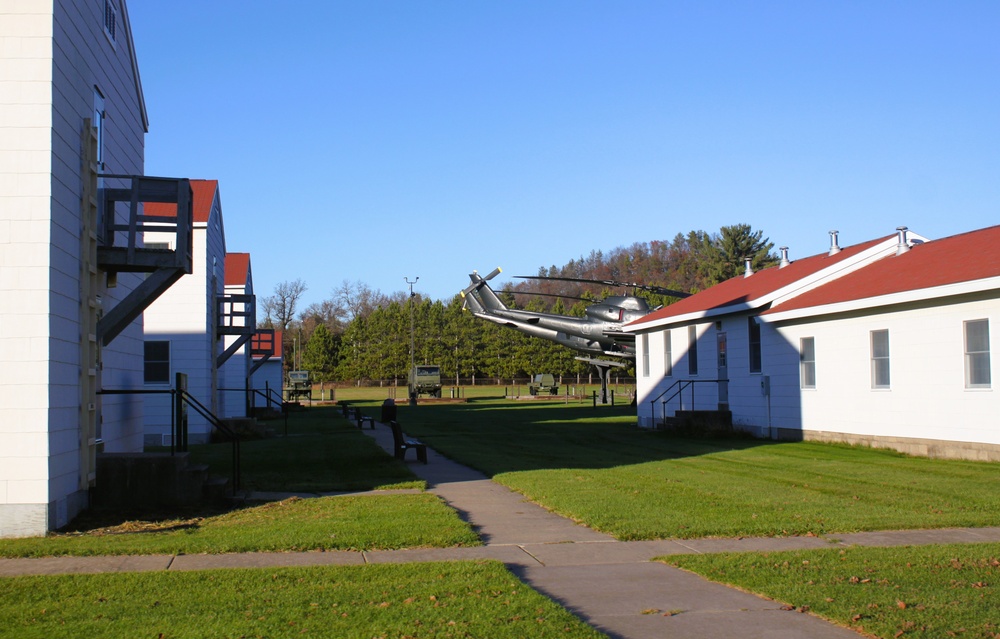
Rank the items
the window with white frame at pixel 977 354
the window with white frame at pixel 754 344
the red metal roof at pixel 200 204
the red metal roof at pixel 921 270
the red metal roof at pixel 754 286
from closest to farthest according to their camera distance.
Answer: the window with white frame at pixel 977 354
the red metal roof at pixel 921 270
the red metal roof at pixel 200 204
the window with white frame at pixel 754 344
the red metal roof at pixel 754 286

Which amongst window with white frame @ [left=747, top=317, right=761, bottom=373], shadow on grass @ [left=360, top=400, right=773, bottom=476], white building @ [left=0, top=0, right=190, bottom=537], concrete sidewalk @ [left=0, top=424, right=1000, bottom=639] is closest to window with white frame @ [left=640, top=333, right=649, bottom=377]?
shadow on grass @ [left=360, top=400, right=773, bottom=476]

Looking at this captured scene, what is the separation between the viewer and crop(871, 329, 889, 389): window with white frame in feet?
63.8

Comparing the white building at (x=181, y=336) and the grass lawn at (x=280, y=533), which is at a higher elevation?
the white building at (x=181, y=336)

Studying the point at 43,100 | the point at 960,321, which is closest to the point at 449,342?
the point at 960,321

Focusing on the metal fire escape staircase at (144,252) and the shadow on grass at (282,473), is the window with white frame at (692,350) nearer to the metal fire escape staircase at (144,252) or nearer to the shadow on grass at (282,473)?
the shadow on grass at (282,473)

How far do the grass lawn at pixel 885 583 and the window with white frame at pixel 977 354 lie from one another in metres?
9.17

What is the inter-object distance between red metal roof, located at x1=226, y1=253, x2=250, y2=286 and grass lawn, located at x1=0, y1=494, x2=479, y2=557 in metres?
24.9

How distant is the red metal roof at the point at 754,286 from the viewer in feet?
80.6

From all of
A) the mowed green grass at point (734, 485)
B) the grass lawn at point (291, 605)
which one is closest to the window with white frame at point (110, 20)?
the mowed green grass at point (734, 485)

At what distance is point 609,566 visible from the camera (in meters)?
8.21

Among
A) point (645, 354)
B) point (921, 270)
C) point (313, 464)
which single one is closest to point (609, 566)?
point (313, 464)

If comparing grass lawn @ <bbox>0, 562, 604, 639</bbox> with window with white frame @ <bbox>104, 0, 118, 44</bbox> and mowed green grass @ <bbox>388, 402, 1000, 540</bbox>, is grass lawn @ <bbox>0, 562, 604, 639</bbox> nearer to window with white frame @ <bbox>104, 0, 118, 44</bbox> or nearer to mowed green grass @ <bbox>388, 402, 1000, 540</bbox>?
mowed green grass @ <bbox>388, 402, 1000, 540</bbox>

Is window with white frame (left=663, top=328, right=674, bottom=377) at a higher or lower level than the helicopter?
lower

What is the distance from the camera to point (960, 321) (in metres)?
17.2
